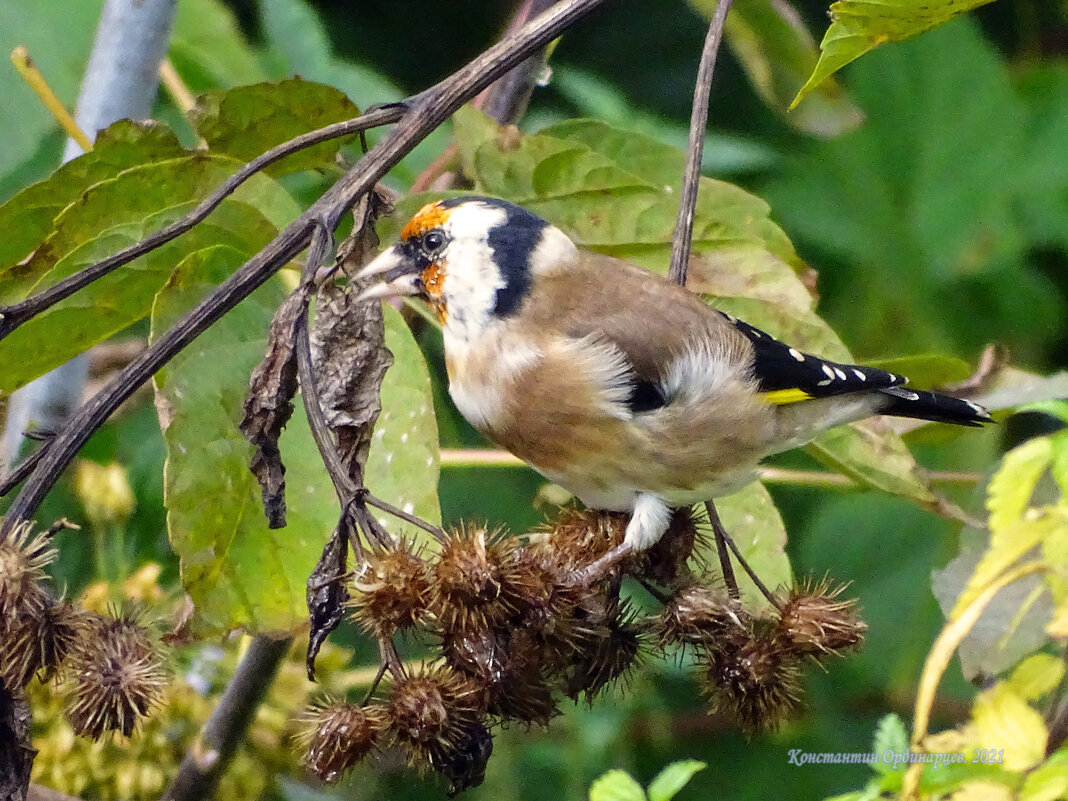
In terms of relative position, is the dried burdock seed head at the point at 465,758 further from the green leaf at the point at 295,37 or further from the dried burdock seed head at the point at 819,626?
the green leaf at the point at 295,37

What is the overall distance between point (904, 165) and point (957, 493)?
977mm

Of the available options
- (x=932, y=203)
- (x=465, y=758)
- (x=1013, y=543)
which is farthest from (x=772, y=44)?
(x=465, y=758)

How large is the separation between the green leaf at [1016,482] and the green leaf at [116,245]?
88 cm

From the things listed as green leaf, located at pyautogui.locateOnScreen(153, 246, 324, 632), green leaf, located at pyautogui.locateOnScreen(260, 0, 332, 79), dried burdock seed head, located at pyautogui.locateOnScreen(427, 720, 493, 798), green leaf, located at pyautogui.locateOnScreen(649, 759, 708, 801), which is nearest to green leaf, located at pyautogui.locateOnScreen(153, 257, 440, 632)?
green leaf, located at pyautogui.locateOnScreen(153, 246, 324, 632)

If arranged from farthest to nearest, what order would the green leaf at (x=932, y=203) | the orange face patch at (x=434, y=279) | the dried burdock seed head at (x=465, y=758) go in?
1. the green leaf at (x=932, y=203)
2. the orange face patch at (x=434, y=279)
3. the dried burdock seed head at (x=465, y=758)

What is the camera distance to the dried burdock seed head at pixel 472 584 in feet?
3.18

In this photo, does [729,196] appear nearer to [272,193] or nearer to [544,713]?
[272,193]

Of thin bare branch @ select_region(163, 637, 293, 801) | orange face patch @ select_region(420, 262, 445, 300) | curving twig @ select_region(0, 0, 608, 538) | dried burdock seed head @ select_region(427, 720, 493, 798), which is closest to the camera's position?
curving twig @ select_region(0, 0, 608, 538)

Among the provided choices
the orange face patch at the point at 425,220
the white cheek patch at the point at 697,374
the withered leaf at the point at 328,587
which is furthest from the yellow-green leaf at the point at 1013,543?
the orange face patch at the point at 425,220

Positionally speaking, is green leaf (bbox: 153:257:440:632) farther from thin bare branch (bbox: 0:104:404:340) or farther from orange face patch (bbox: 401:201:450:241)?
orange face patch (bbox: 401:201:450:241)

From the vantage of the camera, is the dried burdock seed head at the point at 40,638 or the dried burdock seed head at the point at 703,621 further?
the dried burdock seed head at the point at 703,621

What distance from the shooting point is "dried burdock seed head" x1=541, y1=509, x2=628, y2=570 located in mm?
1258

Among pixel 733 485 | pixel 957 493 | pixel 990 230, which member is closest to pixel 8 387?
pixel 733 485

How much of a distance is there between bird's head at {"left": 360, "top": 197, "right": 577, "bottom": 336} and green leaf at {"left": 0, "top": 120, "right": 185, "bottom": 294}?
0.35 m
